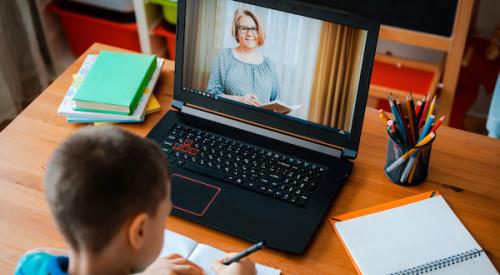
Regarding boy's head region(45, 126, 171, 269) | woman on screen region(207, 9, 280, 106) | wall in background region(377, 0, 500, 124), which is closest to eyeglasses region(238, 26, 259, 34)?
woman on screen region(207, 9, 280, 106)

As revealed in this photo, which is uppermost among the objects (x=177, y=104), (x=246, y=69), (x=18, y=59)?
(x=246, y=69)

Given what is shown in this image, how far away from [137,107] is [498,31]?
1.36 meters

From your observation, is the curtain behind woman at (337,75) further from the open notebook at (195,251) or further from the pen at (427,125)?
the open notebook at (195,251)

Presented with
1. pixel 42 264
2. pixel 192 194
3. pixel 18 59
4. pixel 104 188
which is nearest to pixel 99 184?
pixel 104 188

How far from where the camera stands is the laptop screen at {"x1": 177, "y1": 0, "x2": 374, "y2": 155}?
117cm

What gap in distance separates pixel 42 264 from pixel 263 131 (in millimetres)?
529

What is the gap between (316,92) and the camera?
121 cm

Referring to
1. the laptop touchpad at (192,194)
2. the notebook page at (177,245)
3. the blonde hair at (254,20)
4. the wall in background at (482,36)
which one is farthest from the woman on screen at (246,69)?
the wall in background at (482,36)

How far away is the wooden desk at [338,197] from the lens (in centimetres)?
107

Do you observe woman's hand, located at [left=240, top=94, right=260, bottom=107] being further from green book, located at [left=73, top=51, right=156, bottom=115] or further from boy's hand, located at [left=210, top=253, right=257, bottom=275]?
boy's hand, located at [left=210, top=253, right=257, bottom=275]

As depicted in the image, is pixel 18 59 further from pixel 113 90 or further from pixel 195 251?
pixel 195 251

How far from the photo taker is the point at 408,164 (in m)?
1.17

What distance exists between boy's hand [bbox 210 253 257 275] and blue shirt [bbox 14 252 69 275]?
0.78 ft

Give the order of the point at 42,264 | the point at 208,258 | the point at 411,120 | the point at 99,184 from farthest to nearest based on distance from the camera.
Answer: the point at 411,120 < the point at 208,258 < the point at 42,264 < the point at 99,184
